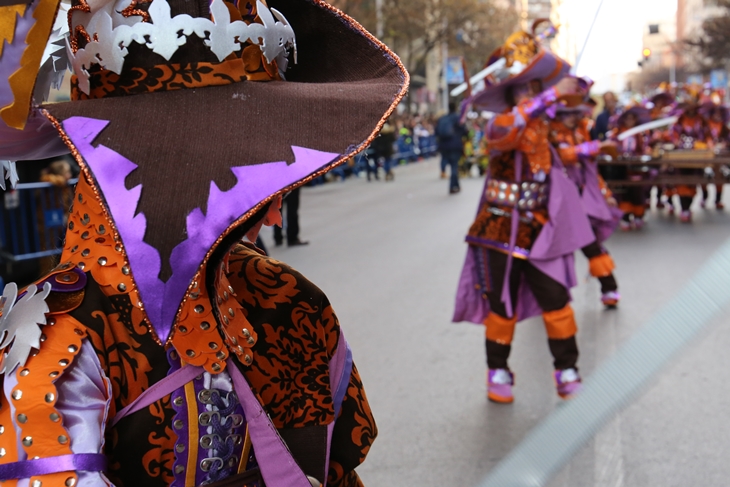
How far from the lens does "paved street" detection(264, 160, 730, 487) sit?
3.64 metres

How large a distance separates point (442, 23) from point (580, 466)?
1190 inches

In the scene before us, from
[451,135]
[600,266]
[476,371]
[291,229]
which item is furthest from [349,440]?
[451,135]

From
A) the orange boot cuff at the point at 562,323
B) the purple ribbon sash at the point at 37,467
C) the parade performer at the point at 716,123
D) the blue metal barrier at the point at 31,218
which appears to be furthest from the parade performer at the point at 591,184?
the parade performer at the point at 716,123

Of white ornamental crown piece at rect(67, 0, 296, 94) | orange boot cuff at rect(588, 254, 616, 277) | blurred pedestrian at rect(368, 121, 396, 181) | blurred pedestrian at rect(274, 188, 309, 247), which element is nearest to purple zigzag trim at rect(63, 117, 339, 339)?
white ornamental crown piece at rect(67, 0, 296, 94)

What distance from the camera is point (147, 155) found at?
111 cm

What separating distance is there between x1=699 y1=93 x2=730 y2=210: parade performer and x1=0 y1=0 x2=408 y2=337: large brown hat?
12.9 m

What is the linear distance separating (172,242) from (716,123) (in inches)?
544

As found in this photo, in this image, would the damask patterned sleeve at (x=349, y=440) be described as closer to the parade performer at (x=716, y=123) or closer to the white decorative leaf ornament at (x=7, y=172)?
the white decorative leaf ornament at (x=7, y=172)

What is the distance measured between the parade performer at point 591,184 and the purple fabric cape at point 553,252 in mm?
1386

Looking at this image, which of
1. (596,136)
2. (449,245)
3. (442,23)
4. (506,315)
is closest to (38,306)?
(506,315)

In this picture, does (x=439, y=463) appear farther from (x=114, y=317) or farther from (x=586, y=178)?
(x=586, y=178)

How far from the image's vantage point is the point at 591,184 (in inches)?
268

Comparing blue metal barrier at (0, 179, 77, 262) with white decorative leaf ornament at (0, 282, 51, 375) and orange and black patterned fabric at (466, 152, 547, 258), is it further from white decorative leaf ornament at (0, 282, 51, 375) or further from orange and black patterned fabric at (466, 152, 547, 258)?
white decorative leaf ornament at (0, 282, 51, 375)

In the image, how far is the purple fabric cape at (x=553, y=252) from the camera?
167 inches
